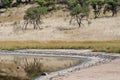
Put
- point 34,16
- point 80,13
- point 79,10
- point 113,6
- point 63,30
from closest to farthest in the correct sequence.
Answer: point 63,30 < point 79,10 < point 80,13 < point 113,6 < point 34,16

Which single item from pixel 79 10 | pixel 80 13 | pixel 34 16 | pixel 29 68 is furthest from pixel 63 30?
pixel 29 68

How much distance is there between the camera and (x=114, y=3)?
113062 mm

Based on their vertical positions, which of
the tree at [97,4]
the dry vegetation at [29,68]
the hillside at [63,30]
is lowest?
the hillside at [63,30]

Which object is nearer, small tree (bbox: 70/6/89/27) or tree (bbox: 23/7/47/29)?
small tree (bbox: 70/6/89/27)

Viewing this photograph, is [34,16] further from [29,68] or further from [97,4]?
[29,68]

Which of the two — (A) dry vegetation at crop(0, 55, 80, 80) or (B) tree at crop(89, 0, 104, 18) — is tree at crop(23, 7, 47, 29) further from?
(A) dry vegetation at crop(0, 55, 80, 80)

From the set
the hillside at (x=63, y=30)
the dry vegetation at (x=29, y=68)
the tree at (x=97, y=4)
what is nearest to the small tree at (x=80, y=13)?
the hillside at (x=63, y=30)

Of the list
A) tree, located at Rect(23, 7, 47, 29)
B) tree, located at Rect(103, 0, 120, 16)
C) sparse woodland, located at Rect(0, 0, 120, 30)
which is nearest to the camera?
sparse woodland, located at Rect(0, 0, 120, 30)

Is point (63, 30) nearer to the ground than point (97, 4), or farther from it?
A: nearer to the ground

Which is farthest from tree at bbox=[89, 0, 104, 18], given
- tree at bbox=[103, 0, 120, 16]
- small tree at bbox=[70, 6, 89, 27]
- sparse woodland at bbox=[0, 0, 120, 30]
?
small tree at bbox=[70, 6, 89, 27]

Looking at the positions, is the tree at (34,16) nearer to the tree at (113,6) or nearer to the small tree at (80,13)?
the small tree at (80,13)

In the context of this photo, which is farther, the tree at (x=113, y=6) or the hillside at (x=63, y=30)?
the tree at (x=113, y=6)

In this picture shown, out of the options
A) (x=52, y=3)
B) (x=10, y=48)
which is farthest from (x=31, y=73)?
(x=52, y=3)

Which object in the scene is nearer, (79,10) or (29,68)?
(29,68)
